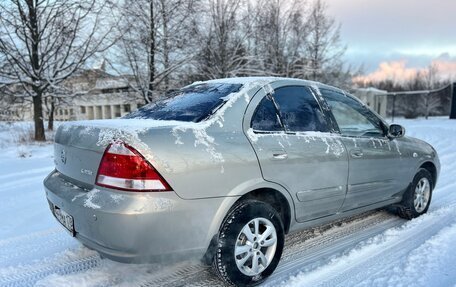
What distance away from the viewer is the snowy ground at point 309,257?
3.01 m

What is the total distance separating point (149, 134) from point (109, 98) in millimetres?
18170

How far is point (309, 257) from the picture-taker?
347 centimetres

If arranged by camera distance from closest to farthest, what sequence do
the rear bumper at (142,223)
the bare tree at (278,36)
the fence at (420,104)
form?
the rear bumper at (142,223), the bare tree at (278,36), the fence at (420,104)

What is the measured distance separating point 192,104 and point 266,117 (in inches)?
26.0

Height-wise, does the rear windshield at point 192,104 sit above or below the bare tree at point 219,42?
below

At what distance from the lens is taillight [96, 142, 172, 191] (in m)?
2.39

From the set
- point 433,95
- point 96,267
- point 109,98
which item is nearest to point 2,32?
point 109,98

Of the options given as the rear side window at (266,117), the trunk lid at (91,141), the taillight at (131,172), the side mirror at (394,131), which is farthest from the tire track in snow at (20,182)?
the side mirror at (394,131)

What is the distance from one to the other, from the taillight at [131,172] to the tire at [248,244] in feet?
2.14

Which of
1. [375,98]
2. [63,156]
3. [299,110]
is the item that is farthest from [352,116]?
[375,98]

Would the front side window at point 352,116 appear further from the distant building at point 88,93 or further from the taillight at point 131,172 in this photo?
the distant building at point 88,93

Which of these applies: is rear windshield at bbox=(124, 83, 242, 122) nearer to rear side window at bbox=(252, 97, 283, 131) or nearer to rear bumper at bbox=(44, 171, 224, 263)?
rear side window at bbox=(252, 97, 283, 131)

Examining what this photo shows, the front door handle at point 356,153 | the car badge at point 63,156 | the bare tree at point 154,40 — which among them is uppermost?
the bare tree at point 154,40

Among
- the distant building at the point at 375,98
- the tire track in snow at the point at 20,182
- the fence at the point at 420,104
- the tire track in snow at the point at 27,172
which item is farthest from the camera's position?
the fence at the point at 420,104
